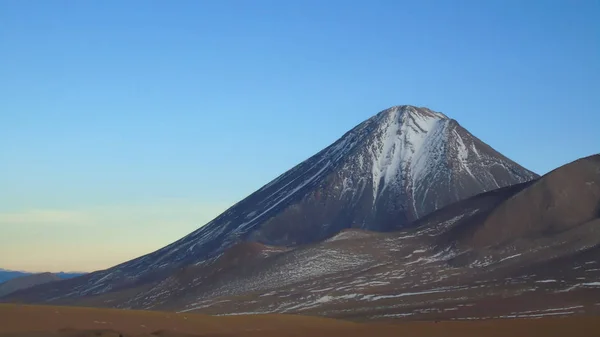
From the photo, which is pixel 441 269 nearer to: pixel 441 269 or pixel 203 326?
pixel 441 269

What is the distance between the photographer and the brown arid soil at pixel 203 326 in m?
37.8

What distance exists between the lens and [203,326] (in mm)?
42375

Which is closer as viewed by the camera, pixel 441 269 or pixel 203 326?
pixel 203 326

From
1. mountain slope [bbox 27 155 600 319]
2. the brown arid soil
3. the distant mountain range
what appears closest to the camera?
the brown arid soil

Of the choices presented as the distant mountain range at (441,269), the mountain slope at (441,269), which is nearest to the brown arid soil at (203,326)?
the distant mountain range at (441,269)

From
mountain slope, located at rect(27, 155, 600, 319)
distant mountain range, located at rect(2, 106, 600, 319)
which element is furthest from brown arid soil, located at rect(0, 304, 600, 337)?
mountain slope, located at rect(27, 155, 600, 319)

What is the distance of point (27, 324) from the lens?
37.5m

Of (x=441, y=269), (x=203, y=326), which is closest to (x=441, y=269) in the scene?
(x=441, y=269)

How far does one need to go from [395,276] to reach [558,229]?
32.1 meters

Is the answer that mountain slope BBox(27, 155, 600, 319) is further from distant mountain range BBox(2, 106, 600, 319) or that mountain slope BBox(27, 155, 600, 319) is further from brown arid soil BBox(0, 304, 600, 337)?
brown arid soil BBox(0, 304, 600, 337)

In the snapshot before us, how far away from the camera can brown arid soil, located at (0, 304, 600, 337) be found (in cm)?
3778

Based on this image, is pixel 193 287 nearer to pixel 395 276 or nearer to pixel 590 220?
pixel 395 276

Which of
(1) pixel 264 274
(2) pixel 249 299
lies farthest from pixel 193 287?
(2) pixel 249 299

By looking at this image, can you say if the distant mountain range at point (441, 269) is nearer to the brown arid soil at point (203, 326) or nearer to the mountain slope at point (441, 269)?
the mountain slope at point (441, 269)
